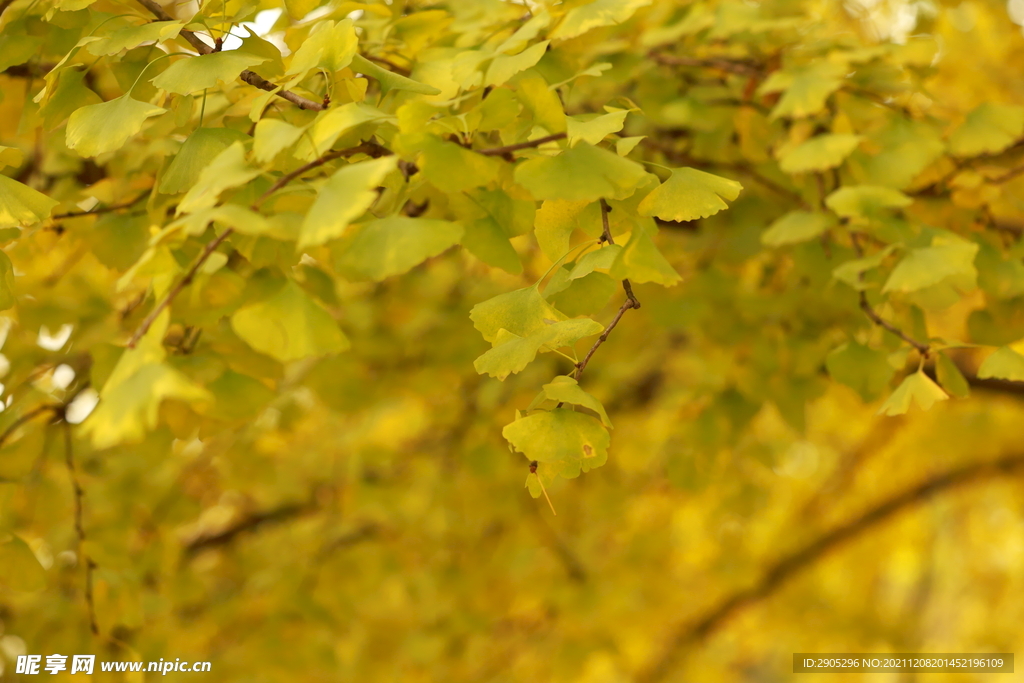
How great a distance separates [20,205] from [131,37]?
200mm

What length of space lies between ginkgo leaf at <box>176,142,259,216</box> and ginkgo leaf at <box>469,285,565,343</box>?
236mm

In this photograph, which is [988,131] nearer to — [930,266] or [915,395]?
[930,266]

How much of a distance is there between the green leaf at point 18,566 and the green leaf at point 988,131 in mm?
1480

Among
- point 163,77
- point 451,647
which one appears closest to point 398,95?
point 163,77

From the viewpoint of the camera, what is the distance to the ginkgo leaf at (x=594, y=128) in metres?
0.60

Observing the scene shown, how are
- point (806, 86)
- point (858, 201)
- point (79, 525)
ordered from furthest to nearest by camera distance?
Answer: point (79, 525), point (806, 86), point (858, 201)

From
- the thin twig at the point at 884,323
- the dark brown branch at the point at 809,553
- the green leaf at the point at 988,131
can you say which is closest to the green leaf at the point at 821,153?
the thin twig at the point at 884,323

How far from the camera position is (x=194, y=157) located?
707 millimetres

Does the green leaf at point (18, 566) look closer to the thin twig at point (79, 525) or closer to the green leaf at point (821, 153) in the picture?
the thin twig at point (79, 525)

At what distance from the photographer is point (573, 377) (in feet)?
2.25

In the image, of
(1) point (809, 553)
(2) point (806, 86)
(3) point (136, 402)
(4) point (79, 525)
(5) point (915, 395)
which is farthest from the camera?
(1) point (809, 553)

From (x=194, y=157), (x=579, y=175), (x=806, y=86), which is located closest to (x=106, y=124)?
(x=194, y=157)

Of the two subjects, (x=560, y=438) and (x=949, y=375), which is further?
(x=949, y=375)

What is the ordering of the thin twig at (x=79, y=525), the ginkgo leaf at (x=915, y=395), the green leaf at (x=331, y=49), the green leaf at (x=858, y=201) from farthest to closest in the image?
the thin twig at (x=79, y=525)
the green leaf at (x=858, y=201)
the ginkgo leaf at (x=915, y=395)
the green leaf at (x=331, y=49)
